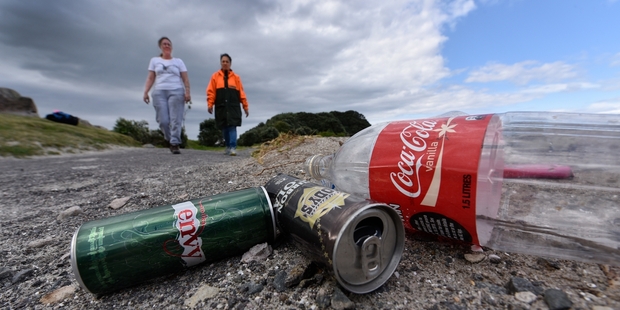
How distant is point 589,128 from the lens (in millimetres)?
1221

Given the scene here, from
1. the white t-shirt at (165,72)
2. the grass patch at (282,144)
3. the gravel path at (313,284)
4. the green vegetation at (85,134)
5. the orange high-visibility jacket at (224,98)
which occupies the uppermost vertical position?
the white t-shirt at (165,72)

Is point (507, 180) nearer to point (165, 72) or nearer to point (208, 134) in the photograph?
point (165, 72)

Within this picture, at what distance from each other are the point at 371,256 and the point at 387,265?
9 centimetres

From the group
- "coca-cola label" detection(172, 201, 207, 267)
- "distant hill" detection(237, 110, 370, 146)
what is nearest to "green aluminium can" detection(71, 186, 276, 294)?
"coca-cola label" detection(172, 201, 207, 267)

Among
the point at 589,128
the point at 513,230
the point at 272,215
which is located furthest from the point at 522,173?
the point at 272,215

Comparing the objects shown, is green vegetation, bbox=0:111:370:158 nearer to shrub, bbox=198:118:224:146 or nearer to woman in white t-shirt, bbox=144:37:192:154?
woman in white t-shirt, bbox=144:37:192:154

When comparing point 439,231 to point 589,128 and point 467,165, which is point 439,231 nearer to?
point 467,165

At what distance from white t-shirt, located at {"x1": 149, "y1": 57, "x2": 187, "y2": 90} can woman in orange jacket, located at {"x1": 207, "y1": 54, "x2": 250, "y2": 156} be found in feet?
1.63

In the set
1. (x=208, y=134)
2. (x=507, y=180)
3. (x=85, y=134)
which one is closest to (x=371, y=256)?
(x=507, y=180)

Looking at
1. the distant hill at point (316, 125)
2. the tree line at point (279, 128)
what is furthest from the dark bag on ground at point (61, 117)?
the distant hill at point (316, 125)

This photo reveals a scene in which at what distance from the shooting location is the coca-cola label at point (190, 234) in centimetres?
94

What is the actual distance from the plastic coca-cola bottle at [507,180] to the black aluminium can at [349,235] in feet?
0.60

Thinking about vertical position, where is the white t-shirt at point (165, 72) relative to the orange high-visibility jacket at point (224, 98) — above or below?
above

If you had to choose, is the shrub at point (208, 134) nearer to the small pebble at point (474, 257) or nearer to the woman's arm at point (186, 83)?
the woman's arm at point (186, 83)
